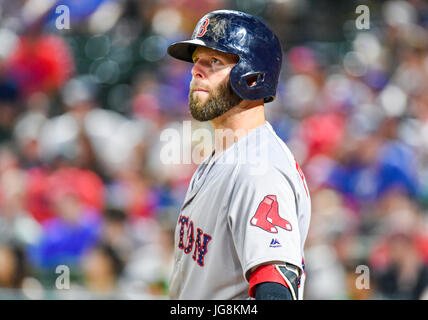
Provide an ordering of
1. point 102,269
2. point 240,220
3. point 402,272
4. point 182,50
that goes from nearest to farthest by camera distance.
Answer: point 240,220
point 182,50
point 402,272
point 102,269

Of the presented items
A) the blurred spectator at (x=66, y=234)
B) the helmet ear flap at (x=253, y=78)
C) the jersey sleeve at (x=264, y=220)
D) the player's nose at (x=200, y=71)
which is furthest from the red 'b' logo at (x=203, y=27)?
the blurred spectator at (x=66, y=234)

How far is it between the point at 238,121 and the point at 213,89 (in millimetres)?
148

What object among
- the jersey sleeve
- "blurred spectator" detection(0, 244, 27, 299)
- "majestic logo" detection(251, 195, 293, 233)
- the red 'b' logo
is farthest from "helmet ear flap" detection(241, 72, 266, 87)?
"blurred spectator" detection(0, 244, 27, 299)

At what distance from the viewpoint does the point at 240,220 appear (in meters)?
1.80

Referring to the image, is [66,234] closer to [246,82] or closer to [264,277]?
[246,82]

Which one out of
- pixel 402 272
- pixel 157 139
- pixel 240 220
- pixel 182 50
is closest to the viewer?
pixel 240 220

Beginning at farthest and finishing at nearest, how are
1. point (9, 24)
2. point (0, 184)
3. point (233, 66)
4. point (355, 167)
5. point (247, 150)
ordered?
point (9, 24) < point (0, 184) < point (355, 167) < point (233, 66) < point (247, 150)

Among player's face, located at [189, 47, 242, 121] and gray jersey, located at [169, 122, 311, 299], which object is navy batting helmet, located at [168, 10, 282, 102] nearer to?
player's face, located at [189, 47, 242, 121]

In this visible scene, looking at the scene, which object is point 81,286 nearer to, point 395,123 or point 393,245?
point 393,245

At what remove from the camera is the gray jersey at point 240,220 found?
1740mm

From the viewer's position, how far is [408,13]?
5.23 m

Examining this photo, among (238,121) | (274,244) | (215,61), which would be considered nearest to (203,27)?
(215,61)

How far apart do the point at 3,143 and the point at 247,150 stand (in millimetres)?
3891
